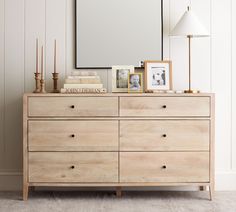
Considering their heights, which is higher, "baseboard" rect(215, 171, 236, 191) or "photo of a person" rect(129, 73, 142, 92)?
"photo of a person" rect(129, 73, 142, 92)

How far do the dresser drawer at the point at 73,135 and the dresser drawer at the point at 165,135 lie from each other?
0.10 m

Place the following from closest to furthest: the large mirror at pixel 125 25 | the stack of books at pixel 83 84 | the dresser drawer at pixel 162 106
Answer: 1. the dresser drawer at pixel 162 106
2. the stack of books at pixel 83 84
3. the large mirror at pixel 125 25

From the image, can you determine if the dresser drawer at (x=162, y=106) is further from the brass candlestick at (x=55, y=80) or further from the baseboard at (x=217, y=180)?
the baseboard at (x=217, y=180)

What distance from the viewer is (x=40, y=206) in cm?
338

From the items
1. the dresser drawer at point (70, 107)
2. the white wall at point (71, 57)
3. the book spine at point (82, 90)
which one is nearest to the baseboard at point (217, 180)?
the white wall at point (71, 57)

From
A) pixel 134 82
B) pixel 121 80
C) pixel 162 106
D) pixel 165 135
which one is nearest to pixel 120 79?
pixel 121 80

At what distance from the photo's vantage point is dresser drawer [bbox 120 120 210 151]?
346cm

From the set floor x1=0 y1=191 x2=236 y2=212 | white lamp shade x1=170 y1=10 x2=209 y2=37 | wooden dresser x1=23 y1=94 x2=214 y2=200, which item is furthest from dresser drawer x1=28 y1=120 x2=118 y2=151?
white lamp shade x1=170 y1=10 x2=209 y2=37

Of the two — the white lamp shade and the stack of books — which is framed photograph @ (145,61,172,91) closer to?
the white lamp shade

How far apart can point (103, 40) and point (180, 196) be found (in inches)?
56.7

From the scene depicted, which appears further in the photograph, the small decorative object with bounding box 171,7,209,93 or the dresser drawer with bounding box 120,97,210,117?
the small decorative object with bounding box 171,7,209,93

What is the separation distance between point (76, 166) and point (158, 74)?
0.98 meters

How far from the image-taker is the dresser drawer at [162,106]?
3455mm

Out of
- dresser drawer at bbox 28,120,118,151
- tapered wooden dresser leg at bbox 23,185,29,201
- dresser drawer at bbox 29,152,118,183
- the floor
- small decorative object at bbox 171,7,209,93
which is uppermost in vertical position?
small decorative object at bbox 171,7,209,93
